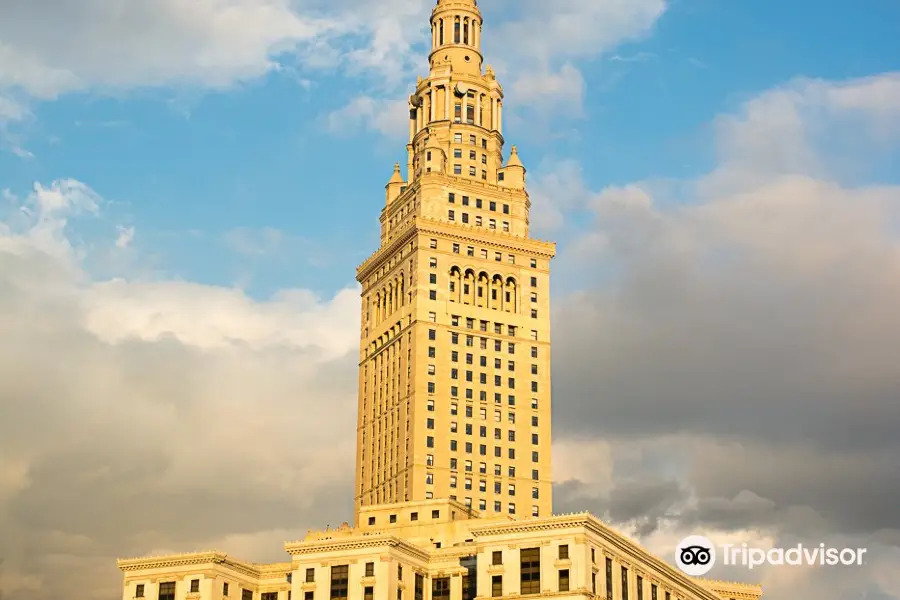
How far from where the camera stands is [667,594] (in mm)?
185125

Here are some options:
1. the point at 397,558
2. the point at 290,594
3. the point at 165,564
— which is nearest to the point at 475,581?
the point at 397,558

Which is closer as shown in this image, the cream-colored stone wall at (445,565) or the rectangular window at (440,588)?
the cream-colored stone wall at (445,565)

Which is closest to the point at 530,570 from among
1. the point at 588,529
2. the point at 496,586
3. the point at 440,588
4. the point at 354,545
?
the point at 496,586

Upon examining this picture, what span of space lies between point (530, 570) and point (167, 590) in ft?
154

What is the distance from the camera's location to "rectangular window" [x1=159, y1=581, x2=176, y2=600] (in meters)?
185

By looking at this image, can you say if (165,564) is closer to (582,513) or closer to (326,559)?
(326,559)

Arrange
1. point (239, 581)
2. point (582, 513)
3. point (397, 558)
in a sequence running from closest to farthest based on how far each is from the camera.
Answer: point (582, 513), point (397, 558), point (239, 581)

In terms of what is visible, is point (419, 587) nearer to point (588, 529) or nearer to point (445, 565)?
point (445, 565)

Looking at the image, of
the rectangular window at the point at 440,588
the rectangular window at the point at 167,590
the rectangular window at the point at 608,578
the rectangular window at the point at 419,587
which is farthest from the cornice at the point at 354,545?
the rectangular window at the point at 608,578

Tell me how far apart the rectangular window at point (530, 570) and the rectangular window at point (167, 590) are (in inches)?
1768

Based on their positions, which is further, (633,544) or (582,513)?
(633,544)

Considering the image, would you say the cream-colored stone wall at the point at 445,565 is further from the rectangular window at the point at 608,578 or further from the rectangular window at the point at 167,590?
the rectangular window at the point at 167,590

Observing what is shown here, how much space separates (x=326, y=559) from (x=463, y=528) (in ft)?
73.6

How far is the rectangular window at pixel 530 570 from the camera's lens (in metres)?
168
